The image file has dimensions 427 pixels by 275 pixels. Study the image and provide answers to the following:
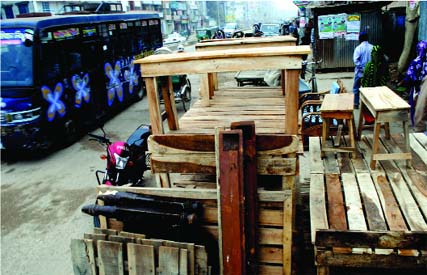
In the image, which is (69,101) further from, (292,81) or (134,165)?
(292,81)

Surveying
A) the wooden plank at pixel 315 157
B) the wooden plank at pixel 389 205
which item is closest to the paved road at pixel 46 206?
the wooden plank at pixel 315 157

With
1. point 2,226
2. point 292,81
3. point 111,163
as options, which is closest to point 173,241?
point 292,81

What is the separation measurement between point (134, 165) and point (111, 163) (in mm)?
398

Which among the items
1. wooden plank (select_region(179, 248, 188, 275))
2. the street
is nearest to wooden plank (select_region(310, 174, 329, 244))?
wooden plank (select_region(179, 248, 188, 275))

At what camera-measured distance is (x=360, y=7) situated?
13.3m

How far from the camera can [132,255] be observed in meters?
3.18

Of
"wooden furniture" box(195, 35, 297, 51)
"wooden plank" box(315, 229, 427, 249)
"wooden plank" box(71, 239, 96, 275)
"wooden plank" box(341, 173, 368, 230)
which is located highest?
"wooden furniture" box(195, 35, 297, 51)

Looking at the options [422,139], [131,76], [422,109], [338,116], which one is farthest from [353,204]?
[131,76]

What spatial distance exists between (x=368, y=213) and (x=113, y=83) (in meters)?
9.21

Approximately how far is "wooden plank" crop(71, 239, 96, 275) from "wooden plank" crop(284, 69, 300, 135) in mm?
2153

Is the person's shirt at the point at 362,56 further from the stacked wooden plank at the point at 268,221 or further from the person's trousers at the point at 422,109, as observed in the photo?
the stacked wooden plank at the point at 268,221

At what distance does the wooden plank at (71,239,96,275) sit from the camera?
3.31 metres

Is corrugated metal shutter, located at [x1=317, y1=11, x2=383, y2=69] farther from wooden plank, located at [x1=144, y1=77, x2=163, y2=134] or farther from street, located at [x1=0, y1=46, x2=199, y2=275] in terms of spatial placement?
wooden plank, located at [x1=144, y1=77, x2=163, y2=134]

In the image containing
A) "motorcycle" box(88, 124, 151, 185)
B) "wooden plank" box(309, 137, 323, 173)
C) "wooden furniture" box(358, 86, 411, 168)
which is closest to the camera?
"wooden furniture" box(358, 86, 411, 168)
